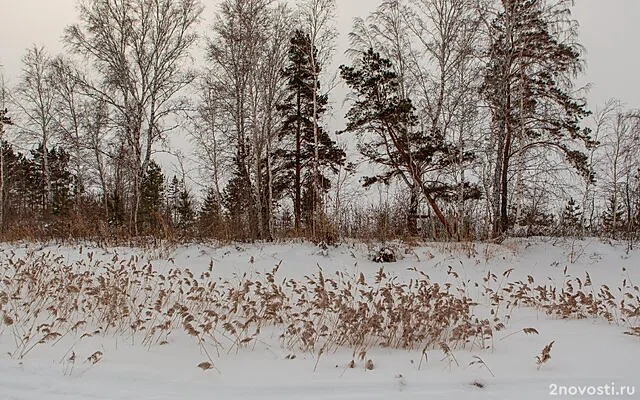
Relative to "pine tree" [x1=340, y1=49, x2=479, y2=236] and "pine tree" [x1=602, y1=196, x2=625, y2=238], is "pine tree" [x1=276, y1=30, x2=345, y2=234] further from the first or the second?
"pine tree" [x1=602, y1=196, x2=625, y2=238]

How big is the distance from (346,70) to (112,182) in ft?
76.8

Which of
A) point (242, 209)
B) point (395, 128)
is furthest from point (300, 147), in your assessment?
point (395, 128)

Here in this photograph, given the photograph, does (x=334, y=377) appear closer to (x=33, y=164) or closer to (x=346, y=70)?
(x=346, y=70)

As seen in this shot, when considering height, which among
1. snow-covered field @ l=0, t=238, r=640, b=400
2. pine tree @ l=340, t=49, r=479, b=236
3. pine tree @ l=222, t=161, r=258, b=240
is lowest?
snow-covered field @ l=0, t=238, r=640, b=400

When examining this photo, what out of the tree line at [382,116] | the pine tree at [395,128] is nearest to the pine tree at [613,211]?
the tree line at [382,116]

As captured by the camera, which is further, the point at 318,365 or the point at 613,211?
the point at 613,211

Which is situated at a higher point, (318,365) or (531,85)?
(531,85)

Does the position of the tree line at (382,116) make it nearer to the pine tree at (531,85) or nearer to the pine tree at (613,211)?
the pine tree at (531,85)

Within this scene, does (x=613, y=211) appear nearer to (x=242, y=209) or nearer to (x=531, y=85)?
(x=531, y=85)

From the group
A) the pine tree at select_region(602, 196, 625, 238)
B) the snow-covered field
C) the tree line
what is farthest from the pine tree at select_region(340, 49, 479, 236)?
the pine tree at select_region(602, 196, 625, 238)

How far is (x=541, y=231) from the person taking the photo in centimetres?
1206

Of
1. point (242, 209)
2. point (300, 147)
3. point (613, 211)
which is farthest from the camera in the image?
point (613, 211)

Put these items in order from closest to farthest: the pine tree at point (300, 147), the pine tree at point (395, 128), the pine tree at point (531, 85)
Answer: the pine tree at point (531, 85), the pine tree at point (395, 128), the pine tree at point (300, 147)

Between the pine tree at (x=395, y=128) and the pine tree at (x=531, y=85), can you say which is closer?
the pine tree at (x=531, y=85)
